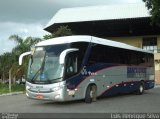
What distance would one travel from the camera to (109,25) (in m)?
55.0

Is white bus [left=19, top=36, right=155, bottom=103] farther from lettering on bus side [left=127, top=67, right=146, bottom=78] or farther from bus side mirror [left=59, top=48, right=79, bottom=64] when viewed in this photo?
lettering on bus side [left=127, top=67, right=146, bottom=78]

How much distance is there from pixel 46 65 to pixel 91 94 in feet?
9.88

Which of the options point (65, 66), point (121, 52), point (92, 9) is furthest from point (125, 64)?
point (92, 9)

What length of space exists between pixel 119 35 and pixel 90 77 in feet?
119

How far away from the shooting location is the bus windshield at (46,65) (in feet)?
61.6

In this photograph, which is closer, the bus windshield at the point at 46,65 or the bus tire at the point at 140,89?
the bus windshield at the point at 46,65

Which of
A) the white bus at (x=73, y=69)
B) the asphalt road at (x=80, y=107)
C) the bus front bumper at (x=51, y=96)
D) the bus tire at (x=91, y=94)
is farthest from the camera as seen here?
the bus tire at (x=91, y=94)

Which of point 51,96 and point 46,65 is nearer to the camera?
point 51,96

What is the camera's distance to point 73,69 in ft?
63.7

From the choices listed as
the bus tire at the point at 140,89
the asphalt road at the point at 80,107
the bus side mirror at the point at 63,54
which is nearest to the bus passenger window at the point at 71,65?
the bus side mirror at the point at 63,54

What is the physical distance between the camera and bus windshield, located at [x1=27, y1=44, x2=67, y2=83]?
18.8 metres

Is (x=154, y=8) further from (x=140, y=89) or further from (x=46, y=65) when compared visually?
(x=46, y=65)

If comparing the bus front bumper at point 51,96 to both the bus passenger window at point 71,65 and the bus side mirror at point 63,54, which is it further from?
the bus side mirror at point 63,54

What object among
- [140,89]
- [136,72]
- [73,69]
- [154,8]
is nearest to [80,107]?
[73,69]
